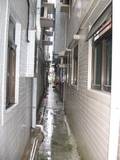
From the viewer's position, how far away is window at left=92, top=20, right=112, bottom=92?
3695 millimetres

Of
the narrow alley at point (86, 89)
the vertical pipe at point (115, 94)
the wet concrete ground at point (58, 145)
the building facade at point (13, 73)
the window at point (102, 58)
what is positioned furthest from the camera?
the wet concrete ground at point (58, 145)

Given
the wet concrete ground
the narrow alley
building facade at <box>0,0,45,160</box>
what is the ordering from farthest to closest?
the wet concrete ground
building facade at <box>0,0,45,160</box>
the narrow alley

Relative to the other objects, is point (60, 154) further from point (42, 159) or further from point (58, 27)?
point (58, 27)

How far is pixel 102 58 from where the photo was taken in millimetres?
4191

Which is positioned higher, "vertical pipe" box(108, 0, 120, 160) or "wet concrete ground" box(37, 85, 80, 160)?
"vertical pipe" box(108, 0, 120, 160)

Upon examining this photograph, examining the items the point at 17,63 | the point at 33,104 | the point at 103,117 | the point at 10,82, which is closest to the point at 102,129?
the point at 103,117

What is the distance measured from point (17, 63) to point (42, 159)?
2.19 meters

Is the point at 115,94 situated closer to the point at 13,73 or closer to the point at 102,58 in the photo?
the point at 102,58

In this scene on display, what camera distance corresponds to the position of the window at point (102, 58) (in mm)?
3695

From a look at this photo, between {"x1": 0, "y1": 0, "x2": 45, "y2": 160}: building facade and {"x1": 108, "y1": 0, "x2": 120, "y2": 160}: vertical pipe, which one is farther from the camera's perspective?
{"x1": 0, "y1": 0, "x2": 45, "y2": 160}: building facade

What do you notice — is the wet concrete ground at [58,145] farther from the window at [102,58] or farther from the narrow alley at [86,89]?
the window at [102,58]

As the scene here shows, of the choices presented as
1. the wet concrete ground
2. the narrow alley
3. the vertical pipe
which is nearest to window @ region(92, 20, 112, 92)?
the narrow alley

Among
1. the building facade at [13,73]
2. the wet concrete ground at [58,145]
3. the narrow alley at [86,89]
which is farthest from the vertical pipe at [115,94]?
the wet concrete ground at [58,145]

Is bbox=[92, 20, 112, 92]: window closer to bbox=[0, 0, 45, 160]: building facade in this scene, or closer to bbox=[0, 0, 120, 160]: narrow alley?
bbox=[0, 0, 120, 160]: narrow alley
